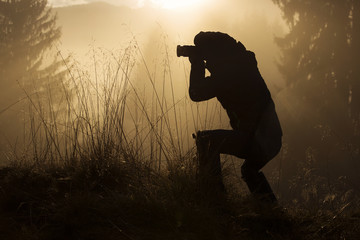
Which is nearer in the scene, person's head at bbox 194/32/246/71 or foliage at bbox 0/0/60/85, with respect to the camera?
person's head at bbox 194/32/246/71

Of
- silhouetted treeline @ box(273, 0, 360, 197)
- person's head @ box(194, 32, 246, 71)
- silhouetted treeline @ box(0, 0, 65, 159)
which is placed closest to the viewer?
person's head @ box(194, 32, 246, 71)

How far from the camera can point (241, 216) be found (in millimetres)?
2711

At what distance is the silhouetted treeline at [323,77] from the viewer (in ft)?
55.2

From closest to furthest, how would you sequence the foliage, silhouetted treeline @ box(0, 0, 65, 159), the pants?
the pants < silhouetted treeline @ box(0, 0, 65, 159) < the foliage

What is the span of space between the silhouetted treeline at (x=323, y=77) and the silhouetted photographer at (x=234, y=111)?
1369 centimetres

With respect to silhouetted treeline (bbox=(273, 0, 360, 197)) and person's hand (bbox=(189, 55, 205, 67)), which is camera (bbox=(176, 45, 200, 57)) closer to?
person's hand (bbox=(189, 55, 205, 67))

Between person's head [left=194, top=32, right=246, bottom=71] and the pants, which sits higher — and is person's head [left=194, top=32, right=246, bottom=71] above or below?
above

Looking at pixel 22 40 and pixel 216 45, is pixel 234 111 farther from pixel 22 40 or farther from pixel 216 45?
pixel 22 40

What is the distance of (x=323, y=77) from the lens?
1792cm

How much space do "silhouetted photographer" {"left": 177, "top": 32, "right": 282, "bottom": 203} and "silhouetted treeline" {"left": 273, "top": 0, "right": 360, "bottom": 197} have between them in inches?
539

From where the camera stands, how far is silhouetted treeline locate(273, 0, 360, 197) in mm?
16828

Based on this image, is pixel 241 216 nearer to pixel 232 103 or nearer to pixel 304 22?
pixel 232 103

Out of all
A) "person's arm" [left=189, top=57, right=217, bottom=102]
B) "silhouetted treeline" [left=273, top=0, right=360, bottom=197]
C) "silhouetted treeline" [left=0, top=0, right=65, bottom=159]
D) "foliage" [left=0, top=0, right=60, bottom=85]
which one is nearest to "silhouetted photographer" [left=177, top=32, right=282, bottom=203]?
"person's arm" [left=189, top=57, right=217, bottom=102]

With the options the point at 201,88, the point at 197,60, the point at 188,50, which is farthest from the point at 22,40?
the point at 201,88
